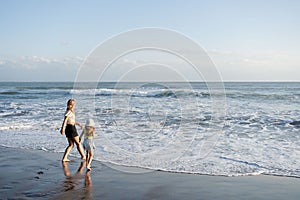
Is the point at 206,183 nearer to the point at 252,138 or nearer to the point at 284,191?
the point at 284,191

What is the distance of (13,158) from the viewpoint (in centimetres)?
772

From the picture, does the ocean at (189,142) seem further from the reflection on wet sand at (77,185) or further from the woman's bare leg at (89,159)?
the reflection on wet sand at (77,185)

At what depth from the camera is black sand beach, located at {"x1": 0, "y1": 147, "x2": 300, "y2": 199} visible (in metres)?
5.02

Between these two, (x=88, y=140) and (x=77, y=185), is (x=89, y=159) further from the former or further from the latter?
(x=77, y=185)

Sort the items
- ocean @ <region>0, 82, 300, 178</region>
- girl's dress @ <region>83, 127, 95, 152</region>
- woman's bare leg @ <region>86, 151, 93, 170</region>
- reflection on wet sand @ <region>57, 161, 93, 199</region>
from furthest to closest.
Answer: ocean @ <region>0, 82, 300, 178</region>, girl's dress @ <region>83, 127, 95, 152</region>, woman's bare leg @ <region>86, 151, 93, 170</region>, reflection on wet sand @ <region>57, 161, 93, 199</region>

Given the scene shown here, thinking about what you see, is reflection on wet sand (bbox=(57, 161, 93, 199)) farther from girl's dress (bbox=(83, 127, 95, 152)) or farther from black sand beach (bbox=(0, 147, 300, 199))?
girl's dress (bbox=(83, 127, 95, 152))

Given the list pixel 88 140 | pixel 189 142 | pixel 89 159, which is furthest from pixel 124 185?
pixel 189 142

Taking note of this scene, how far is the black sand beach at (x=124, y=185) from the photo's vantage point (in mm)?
5020

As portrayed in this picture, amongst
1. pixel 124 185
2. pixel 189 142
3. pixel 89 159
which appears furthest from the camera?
pixel 189 142

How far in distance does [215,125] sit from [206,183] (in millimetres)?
7812

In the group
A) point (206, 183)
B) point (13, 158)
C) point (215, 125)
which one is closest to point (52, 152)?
point (13, 158)

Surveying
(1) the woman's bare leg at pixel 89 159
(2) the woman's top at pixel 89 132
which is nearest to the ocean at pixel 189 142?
(1) the woman's bare leg at pixel 89 159

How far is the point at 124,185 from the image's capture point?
5.53 m

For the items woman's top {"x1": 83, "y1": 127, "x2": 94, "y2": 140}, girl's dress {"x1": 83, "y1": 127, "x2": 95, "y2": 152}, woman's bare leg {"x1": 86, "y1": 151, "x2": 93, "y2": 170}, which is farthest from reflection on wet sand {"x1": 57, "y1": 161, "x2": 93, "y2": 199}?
woman's top {"x1": 83, "y1": 127, "x2": 94, "y2": 140}
